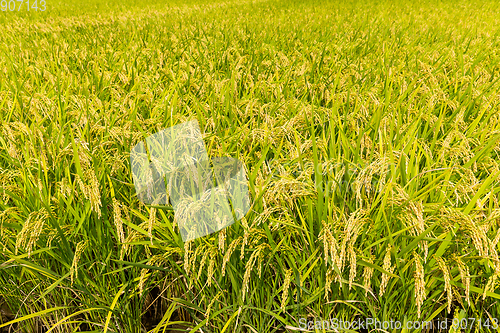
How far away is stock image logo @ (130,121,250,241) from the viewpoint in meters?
1.46

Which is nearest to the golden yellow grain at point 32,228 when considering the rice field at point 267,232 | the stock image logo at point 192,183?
the rice field at point 267,232

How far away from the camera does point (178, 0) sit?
15086 mm

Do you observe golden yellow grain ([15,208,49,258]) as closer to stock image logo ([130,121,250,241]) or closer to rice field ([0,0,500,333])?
rice field ([0,0,500,333])

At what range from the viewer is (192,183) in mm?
1557

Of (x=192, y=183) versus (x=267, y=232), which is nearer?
(x=267, y=232)

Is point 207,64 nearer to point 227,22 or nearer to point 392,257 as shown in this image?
point 392,257

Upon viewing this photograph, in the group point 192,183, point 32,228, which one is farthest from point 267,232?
point 32,228

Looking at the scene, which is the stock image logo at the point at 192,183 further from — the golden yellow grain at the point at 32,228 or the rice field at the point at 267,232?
the golden yellow grain at the point at 32,228

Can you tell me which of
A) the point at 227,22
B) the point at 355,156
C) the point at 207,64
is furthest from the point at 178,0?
the point at 355,156

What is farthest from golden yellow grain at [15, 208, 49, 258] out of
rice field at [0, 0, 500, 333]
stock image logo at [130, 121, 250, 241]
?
stock image logo at [130, 121, 250, 241]

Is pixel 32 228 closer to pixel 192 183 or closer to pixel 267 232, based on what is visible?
pixel 192 183

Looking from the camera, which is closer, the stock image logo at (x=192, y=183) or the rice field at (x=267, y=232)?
the rice field at (x=267, y=232)

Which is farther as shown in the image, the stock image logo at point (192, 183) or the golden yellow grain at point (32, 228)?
the stock image logo at point (192, 183)

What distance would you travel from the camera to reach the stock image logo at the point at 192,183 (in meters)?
1.46
